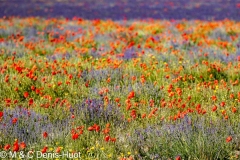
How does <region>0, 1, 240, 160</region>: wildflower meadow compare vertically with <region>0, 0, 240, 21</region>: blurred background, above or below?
→ below

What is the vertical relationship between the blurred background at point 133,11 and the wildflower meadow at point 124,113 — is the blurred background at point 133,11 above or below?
above

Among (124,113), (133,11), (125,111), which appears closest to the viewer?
(124,113)

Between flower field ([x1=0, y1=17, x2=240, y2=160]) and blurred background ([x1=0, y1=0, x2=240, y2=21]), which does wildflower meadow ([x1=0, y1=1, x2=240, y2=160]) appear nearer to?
flower field ([x1=0, y1=17, x2=240, y2=160])

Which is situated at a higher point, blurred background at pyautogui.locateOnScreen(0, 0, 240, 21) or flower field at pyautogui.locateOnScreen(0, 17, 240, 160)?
blurred background at pyautogui.locateOnScreen(0, 0, 240, 21)

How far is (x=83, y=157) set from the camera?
10.9 ft

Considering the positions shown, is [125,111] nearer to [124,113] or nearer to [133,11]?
[124,113]

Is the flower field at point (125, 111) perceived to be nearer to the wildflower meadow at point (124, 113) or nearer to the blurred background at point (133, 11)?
the wildflower meadow at point (124, 113)

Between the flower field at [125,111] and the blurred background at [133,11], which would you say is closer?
the flower field at [125,111]

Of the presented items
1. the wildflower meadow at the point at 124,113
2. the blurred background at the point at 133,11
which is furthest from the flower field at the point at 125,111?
the blurred background at the point at 133,11

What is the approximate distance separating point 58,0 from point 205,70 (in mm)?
25510

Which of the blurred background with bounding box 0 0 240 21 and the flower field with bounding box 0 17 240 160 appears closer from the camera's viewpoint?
the flower field with bounding box 0 17 240 160

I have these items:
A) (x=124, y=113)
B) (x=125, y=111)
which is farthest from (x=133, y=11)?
(x=124, y=113)

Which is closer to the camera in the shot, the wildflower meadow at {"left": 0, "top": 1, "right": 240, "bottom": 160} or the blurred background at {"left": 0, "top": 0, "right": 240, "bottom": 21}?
the wildflower meadow at {"left": 0, "top": 1, "right": 240, "bottom": 160}

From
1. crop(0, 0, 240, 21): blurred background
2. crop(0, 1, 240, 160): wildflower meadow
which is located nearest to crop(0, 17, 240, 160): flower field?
crop(0, 1, 240, 160): wildflower meadow
